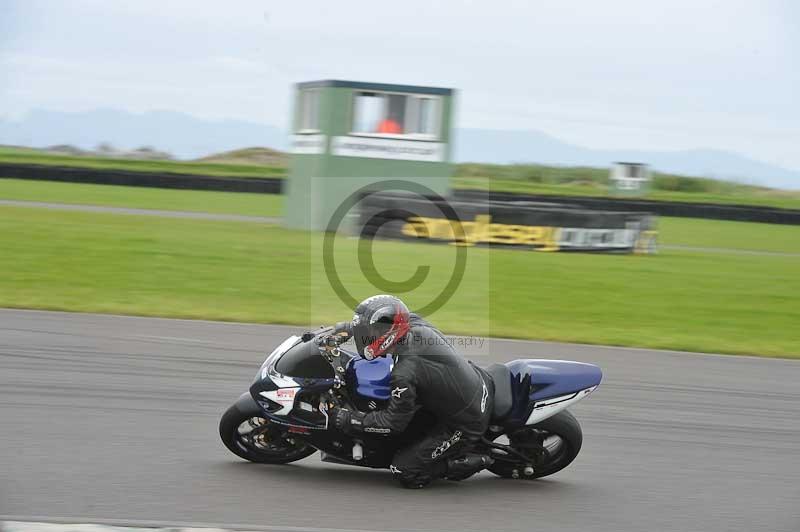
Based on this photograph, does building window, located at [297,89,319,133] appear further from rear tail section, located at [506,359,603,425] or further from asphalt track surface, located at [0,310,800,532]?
rear tail section, located at [506,359,603,425]

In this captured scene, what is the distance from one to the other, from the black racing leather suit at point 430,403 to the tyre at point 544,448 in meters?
0.36

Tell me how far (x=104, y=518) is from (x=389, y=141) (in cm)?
1753

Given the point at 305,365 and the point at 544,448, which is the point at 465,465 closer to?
the point at 544,448

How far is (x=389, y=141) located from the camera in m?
21.6

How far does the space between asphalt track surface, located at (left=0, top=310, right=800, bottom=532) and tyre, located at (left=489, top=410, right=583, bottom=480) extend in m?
0.10

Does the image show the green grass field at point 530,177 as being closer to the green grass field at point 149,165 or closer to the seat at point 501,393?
the green grass field at point 149,165

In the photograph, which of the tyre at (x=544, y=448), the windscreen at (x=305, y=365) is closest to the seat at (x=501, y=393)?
the tyre at (x=544, y=448)

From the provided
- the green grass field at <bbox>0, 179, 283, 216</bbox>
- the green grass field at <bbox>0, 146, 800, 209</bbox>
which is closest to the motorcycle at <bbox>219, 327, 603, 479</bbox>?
the green grass field at <bbox>0, 179, 283, 216</bbox>

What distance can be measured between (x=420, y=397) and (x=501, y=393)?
1.85 ft

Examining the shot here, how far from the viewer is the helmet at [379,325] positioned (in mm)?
5465

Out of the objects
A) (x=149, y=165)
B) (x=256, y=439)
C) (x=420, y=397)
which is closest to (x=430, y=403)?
(x=420, y=397)

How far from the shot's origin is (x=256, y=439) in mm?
5789

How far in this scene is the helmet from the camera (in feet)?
17.9

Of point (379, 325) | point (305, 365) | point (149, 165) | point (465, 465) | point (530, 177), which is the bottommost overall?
point (465, 465)
